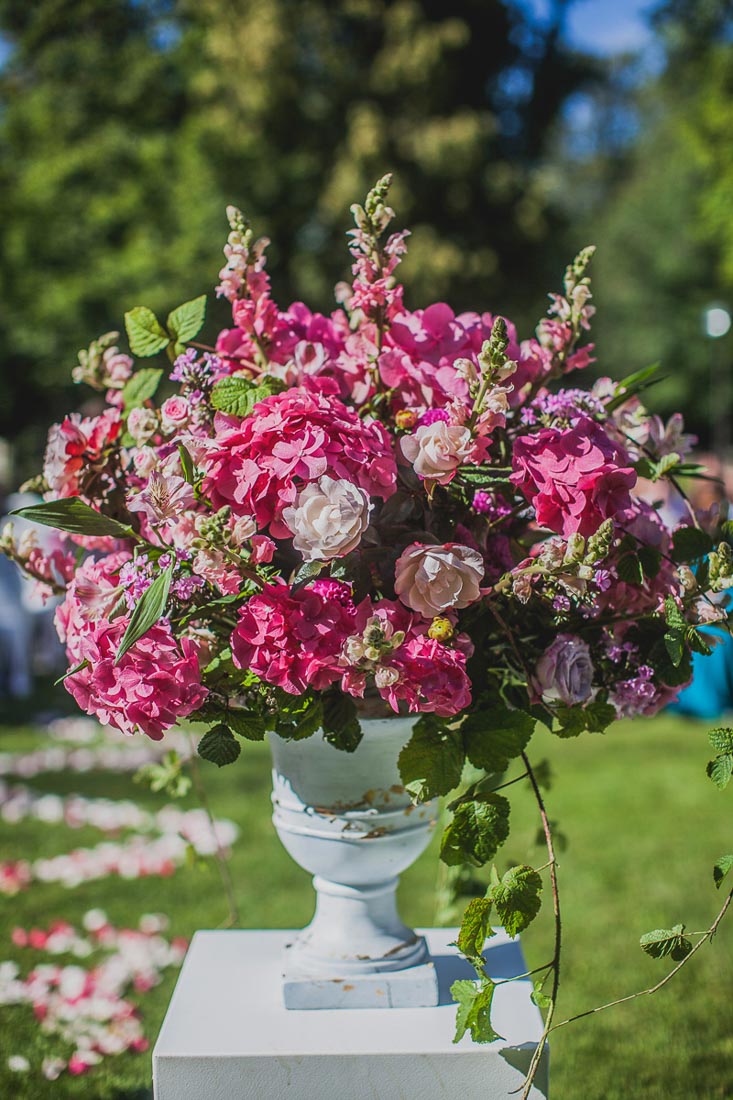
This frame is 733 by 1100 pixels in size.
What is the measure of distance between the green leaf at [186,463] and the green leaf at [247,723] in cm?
35

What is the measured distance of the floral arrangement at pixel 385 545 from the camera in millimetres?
1432

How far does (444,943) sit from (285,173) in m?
17.5

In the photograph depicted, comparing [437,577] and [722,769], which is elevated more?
[437,577]

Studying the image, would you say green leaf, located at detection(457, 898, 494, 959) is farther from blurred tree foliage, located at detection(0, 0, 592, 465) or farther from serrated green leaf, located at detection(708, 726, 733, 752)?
blurred tree foliage, located at detection(0, 0, 592, 465)

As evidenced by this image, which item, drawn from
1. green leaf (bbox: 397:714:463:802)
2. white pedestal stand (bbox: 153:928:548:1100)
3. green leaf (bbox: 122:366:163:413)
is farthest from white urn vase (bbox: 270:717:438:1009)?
green leaf (bbox: 122:366:163:413)

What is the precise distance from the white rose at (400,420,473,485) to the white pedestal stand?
0.90 m

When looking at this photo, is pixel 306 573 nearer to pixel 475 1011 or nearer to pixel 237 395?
pixel 237 395

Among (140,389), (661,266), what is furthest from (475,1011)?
(661,266)

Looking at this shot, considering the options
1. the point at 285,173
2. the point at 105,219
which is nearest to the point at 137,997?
the point at 105,219

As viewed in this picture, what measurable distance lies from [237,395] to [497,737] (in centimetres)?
64

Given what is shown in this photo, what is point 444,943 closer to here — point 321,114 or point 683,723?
point 683,723

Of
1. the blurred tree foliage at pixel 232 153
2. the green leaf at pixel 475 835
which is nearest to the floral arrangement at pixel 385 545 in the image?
the green leaf at pixel 475 835

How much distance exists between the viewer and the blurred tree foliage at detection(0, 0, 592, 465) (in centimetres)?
1650

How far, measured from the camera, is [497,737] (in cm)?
154
